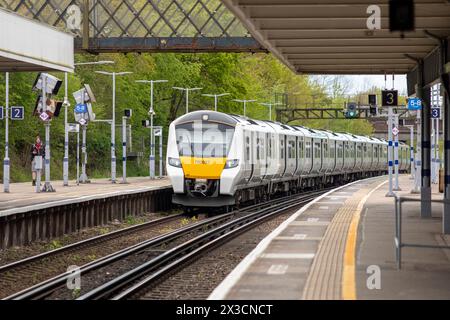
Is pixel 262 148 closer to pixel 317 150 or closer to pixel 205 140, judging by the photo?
pixel 205 140

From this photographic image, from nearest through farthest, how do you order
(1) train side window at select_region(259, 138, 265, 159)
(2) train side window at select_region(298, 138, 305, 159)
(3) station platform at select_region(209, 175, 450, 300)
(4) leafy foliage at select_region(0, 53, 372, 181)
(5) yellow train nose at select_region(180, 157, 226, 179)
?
1. (3) station platform at select_region(209, 175, 450, 300)
2. (5) yellow train nose at select_region(180, 157, 226, 179)
3. (1) train side window at select_region(259, 138, 265, 159)
4. (2) train side window at select_region(298, 138, 305, 159)
5. (4) leafy foliage at select_region(0, 53, 372, 181)

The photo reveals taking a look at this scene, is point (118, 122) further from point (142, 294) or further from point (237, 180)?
point (142, 294)

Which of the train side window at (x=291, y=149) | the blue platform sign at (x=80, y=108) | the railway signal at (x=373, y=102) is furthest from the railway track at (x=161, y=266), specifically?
the blue platform sign at (x=80, y=108)

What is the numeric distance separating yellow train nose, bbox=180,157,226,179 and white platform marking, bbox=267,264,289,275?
13.5m

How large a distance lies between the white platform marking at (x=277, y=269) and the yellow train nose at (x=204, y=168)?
13.5 metres

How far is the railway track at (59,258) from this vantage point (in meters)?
15.8

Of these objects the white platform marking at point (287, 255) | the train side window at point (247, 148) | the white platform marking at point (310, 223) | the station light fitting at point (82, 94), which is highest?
the station light fitting at point (82, 94)

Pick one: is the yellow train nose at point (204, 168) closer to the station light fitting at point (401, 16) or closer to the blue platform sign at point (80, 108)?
the blue platform sign at point (80, 108)

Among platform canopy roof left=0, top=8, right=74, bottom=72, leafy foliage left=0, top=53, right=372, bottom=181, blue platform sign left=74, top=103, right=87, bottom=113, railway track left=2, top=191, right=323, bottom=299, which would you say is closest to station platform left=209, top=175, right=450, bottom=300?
railway track left=2, top=191, right=323, bottom=299

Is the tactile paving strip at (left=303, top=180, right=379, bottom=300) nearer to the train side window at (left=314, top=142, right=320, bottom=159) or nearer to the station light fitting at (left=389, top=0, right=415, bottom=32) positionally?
the station light fitting at (left=389, top=0, right=415, bottom=32)

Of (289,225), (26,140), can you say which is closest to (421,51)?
(289,225)

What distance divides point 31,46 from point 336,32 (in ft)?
32.7

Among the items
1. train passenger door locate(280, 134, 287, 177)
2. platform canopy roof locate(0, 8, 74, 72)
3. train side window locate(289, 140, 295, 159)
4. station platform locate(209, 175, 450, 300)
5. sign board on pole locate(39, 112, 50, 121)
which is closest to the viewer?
station platform locate(209, 175, 450, 300)

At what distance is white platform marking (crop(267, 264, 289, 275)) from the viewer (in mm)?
13039
